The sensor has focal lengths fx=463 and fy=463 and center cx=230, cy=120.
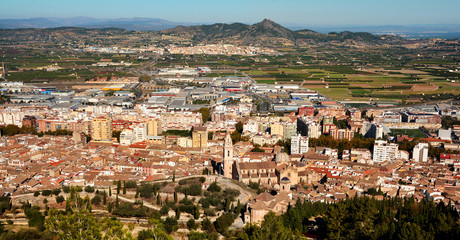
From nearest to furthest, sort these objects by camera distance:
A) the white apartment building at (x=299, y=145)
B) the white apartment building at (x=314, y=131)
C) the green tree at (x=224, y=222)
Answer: the green tree at (x=224, y=222) → the white apartment building at (x=299, y=145) → the white apartment building at (x=314, y=131)

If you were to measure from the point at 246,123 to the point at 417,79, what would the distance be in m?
32.9

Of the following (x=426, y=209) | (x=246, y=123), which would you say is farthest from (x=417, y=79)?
(x=426, y=209)

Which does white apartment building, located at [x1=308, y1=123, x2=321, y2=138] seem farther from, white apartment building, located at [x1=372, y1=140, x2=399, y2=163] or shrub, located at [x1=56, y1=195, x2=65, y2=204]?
shrub, located at [x1=56, y1=195, x2=65, y2=204]

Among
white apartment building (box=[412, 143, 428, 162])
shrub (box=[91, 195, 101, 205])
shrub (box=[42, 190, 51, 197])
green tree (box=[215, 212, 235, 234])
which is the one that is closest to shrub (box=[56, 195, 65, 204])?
shrub (box=[42, 190, 51, 197])

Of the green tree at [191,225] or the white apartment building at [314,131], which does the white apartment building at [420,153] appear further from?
the green tree at [191,225]

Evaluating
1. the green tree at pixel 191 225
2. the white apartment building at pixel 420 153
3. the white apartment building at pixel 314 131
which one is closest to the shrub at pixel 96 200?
the green tree at pixel 191 225

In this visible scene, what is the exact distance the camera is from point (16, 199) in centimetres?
1620

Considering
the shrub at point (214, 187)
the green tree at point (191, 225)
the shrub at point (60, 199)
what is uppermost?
the shrub at point (214, 187)

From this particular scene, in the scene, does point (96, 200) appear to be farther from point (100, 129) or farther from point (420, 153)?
point (420, 153)

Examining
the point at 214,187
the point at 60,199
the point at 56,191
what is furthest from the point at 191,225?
the point at 56,191

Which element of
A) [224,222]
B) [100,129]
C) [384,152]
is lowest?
[224,222]

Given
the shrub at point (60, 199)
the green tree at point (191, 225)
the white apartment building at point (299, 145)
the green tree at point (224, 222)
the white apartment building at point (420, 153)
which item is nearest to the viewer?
the green tree at point (224, 222)

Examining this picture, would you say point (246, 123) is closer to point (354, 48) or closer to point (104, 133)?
point (104, 133)

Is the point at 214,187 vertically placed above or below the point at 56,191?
above
